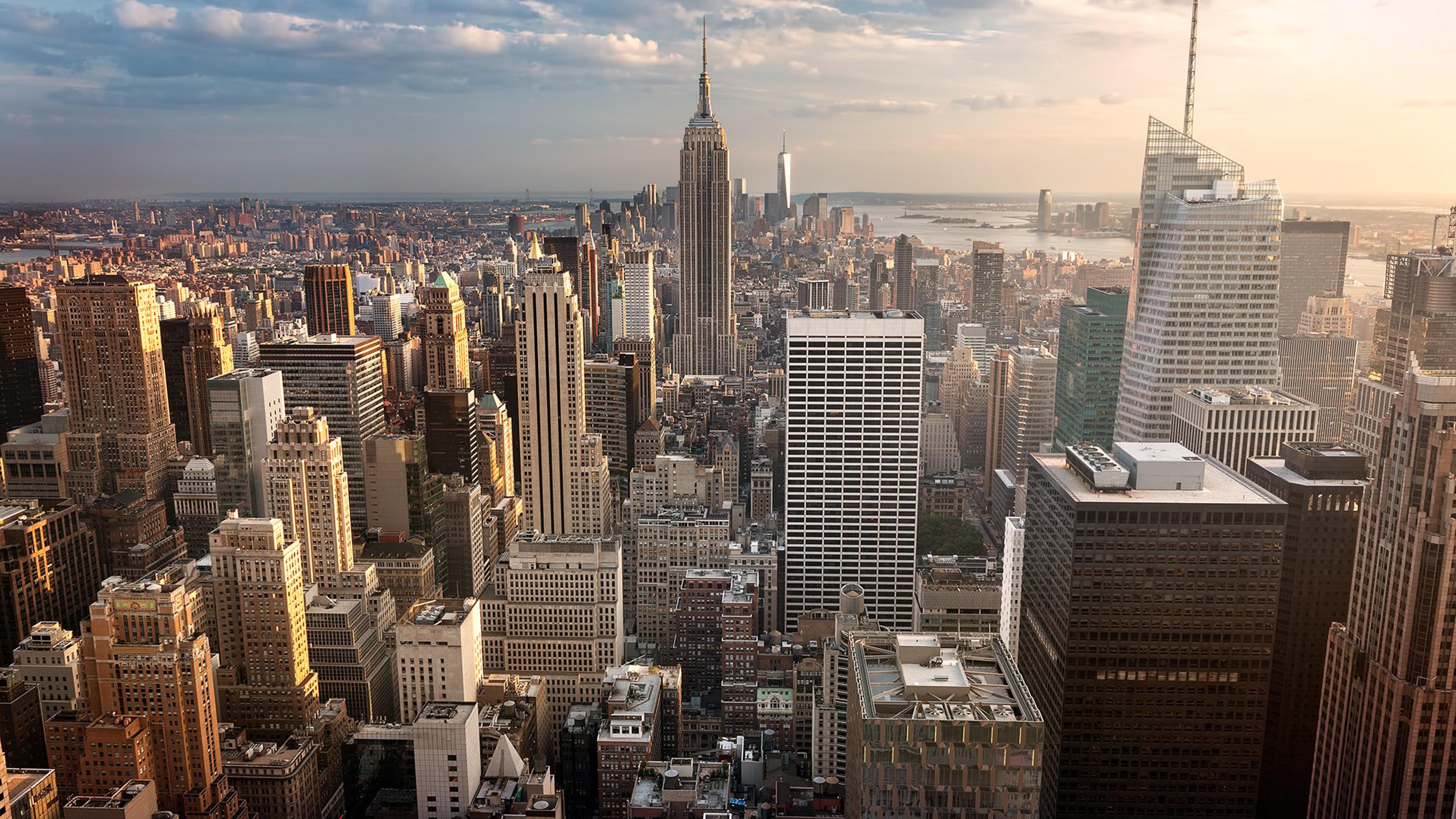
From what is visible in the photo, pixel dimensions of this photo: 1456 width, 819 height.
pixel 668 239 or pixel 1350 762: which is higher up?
pixel 668 239

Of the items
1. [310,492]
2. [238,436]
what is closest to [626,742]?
[310,492]

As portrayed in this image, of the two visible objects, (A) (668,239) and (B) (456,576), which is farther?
(A) (668,239)

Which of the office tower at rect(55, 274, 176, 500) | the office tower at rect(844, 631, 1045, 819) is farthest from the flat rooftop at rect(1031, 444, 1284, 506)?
the office tower at rect(55, 274, 176, 500)

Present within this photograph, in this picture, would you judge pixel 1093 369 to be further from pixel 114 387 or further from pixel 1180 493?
pixel 114 387

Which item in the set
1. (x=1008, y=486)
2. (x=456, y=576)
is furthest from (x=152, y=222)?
(x=1008, y=486)

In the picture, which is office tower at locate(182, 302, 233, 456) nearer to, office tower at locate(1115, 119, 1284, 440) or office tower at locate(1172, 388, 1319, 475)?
office tower at locate(1115, 119, 1284, 440)

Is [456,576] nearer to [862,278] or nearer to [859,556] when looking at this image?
[859,556]

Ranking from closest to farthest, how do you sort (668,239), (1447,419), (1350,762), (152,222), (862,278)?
(1447,419) → (1350,762) → (152,222) → (862,278) → (668,239)
